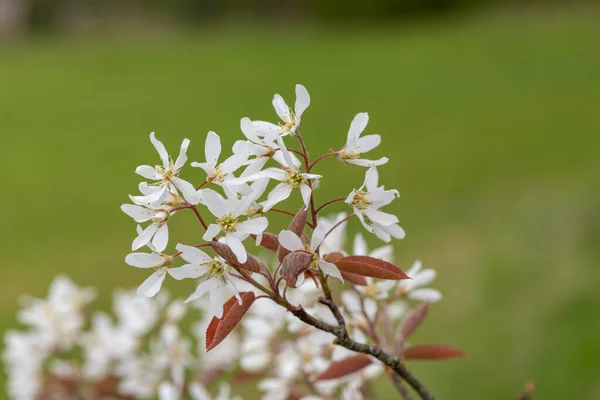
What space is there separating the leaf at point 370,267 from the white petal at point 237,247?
12 cm

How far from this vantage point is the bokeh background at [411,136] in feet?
9.62

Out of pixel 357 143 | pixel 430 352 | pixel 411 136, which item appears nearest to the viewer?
pixel 357 143

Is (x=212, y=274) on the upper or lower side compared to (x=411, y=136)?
lower

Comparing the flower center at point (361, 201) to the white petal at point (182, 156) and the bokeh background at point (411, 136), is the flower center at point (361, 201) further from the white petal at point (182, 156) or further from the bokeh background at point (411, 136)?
the bokeh background at point (411, 136)

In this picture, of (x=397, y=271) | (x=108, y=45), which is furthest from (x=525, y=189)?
(x=108, y=45)

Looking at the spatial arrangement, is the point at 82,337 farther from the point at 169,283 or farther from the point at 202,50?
the point at 202,50

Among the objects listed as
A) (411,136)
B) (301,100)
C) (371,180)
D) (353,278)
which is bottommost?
(353,278)

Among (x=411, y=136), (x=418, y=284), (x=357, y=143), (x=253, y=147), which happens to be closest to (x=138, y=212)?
(x=253, y=147)

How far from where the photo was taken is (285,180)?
831 mm

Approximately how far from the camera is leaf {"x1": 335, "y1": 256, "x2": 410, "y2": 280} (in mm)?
805

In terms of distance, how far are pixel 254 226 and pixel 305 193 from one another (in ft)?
0.20

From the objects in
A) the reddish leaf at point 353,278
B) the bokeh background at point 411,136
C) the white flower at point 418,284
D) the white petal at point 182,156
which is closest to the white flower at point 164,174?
the white petal at point 182,156

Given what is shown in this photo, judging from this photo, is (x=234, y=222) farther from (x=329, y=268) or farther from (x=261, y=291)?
(x=261, y=291)

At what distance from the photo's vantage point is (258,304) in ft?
3.91
